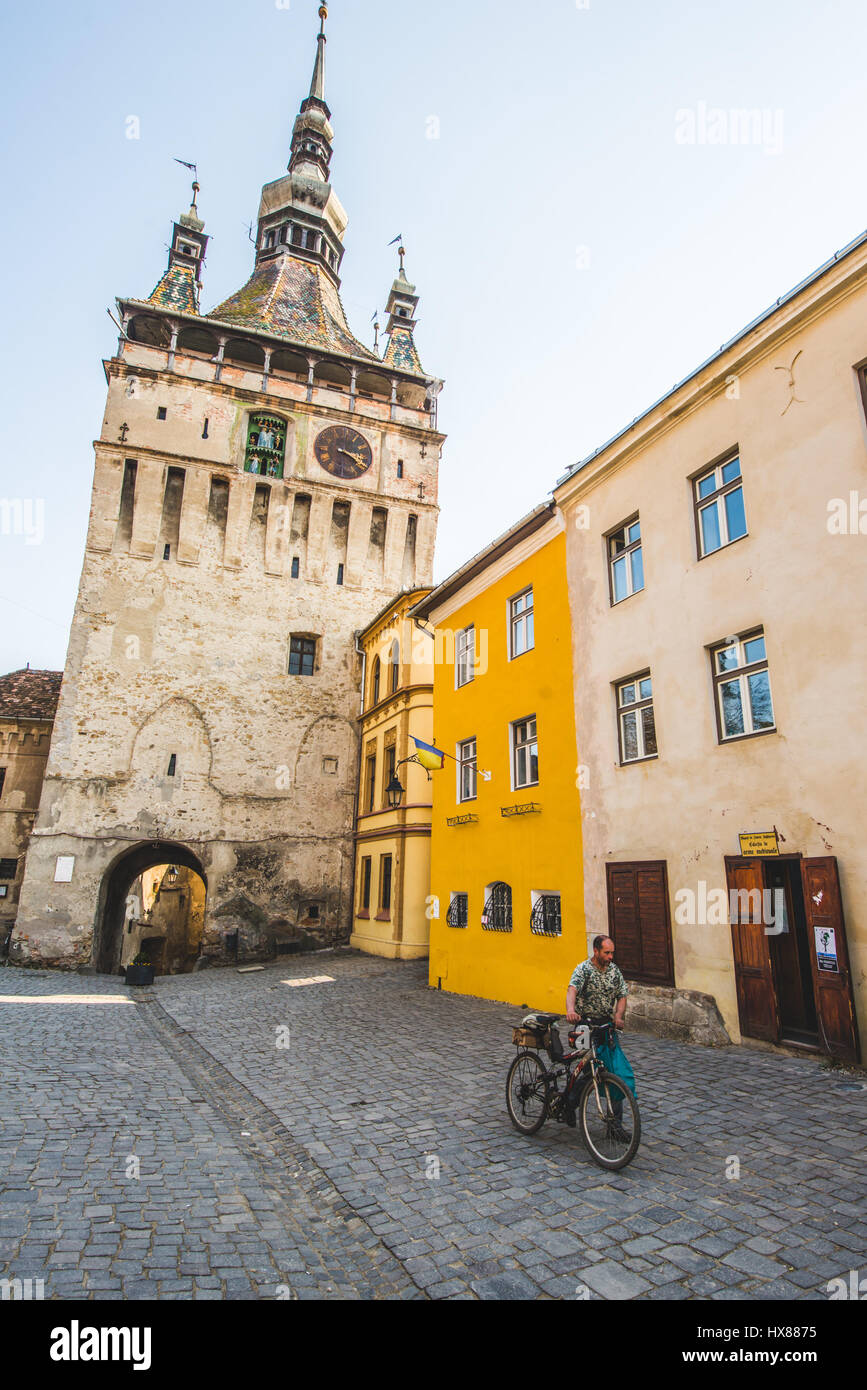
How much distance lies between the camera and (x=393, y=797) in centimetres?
2034

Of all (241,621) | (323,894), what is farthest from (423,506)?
(323,894)

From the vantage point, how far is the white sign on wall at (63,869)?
73.4 feet

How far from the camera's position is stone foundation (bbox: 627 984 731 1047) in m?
9.02

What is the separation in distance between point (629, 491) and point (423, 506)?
19.1 meters

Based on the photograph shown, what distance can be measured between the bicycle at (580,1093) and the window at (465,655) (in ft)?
34.6

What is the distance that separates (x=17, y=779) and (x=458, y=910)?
734 inches

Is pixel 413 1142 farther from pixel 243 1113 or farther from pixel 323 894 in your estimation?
pixel 323 894

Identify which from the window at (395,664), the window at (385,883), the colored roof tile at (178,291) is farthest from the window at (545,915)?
the colored roof tile at (178,291)

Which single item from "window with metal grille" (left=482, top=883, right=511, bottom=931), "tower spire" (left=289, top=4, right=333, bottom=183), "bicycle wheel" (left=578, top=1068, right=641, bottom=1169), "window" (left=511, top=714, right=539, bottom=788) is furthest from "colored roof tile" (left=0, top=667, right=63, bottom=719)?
"tower spire" (left=289, top=4, right=333, bottom=183)

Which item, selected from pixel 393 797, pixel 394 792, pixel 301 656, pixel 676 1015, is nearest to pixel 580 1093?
pixel 676 1015

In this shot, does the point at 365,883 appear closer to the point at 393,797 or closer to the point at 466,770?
the point at 393,797

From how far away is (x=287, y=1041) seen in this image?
10.9 meters

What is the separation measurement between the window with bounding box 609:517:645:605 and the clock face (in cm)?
1919

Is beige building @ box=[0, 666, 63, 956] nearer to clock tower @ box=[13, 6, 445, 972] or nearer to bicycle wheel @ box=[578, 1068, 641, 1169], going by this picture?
clock tower @ box=[13, 6, 445, 972]
